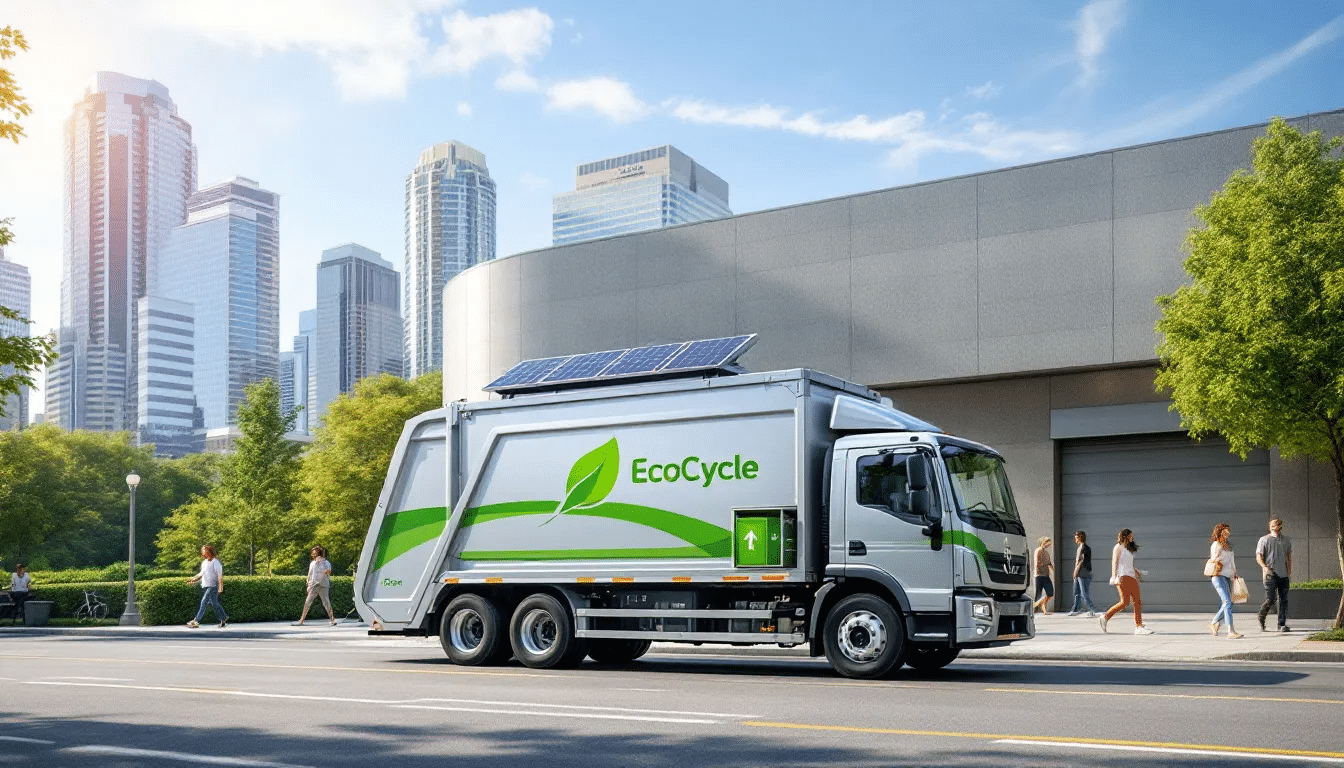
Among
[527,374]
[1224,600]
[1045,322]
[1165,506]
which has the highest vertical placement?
[1045,322]

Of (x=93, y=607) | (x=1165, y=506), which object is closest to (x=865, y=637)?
(x=1165, y=506)

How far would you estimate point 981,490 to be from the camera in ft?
45.6

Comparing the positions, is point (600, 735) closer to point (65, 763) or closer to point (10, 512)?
point (65, 763)

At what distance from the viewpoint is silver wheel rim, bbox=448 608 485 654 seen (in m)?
15.8

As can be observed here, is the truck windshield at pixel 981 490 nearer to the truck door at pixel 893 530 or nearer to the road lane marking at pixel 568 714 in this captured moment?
the truck door at pixel 893 530

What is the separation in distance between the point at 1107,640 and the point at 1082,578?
256 inches

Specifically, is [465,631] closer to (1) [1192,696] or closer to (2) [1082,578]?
(1) [1192,696]

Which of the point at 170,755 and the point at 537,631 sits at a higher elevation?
the point at 170,755

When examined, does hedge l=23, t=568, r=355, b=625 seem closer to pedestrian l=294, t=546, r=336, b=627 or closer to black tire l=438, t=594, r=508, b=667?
pedestrian l=294, t=546, r=336, b=627

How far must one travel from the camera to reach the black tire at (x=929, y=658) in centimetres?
1423

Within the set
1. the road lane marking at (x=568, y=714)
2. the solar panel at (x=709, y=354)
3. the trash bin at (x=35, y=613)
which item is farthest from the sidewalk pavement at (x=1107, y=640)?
the road lane marking at (x=568, y=714)

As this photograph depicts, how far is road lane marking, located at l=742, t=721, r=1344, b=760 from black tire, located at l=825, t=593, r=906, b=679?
12.9ft

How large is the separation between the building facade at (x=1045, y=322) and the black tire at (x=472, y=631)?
15.7m

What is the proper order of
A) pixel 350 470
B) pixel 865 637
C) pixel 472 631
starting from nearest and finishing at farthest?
pixel 865 637 → pixel 472 631 → pixel 350 470
